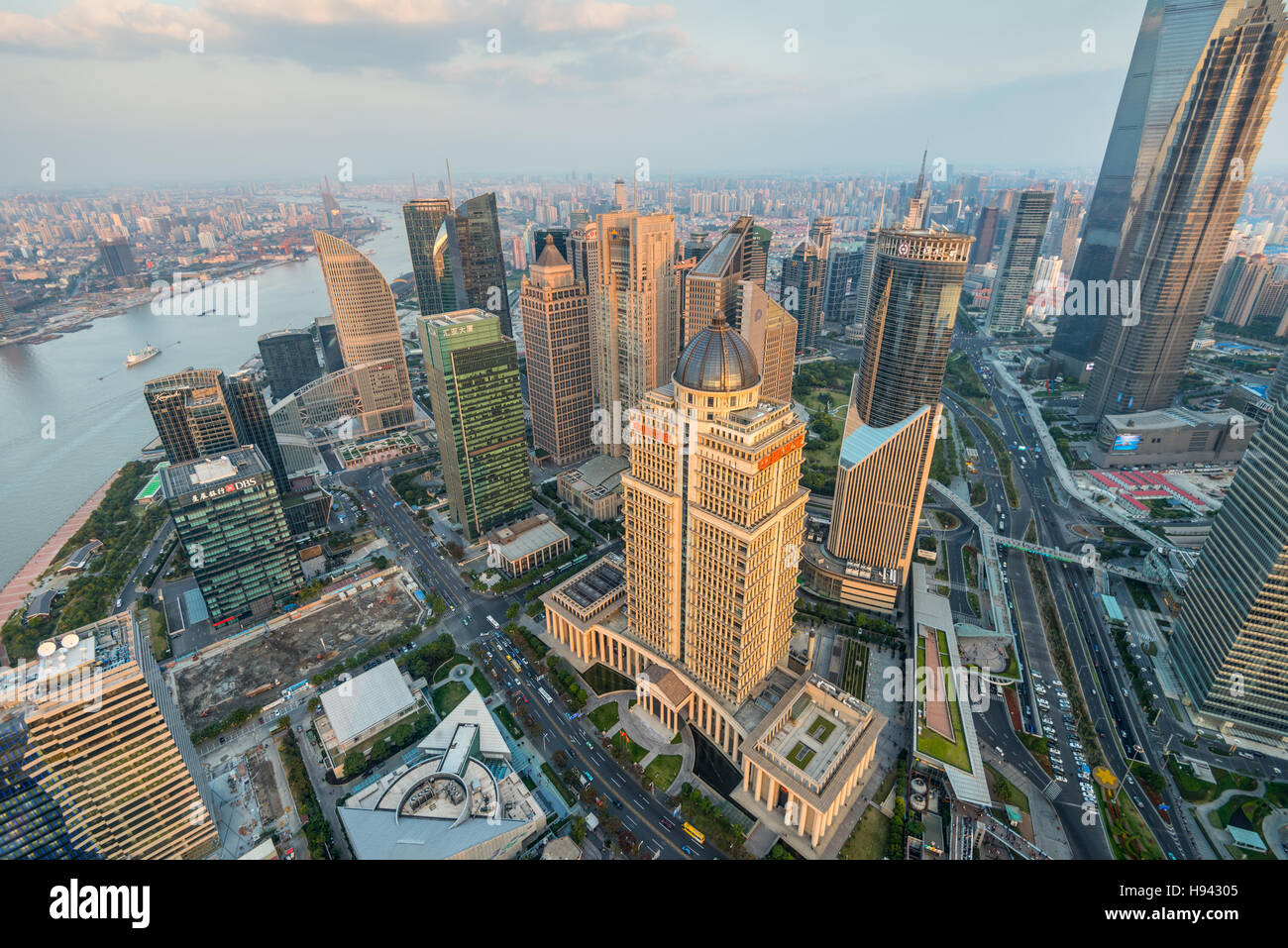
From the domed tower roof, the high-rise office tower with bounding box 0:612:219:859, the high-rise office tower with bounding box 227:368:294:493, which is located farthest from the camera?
the high-rise office tower with bounding box 227:368:294:493

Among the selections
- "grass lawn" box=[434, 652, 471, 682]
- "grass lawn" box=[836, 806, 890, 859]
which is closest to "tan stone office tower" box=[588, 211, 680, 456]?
"grass lawn" box=[434, 652, 471, 682]

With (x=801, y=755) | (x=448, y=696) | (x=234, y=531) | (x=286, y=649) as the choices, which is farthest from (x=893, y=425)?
(x=234, y=531)

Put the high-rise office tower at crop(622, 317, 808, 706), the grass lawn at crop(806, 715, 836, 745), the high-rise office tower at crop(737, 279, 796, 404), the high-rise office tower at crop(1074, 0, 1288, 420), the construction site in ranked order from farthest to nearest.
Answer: the high-rise office tower at crop(737, 279, 796, 404) < the high-rise office tower at crop(1074, 0, 1288, 420) < the construction site < the grass lawn at crop(806, 715, 836, 745) < the high-rise office tower at crop(622, 317, 808, 706)

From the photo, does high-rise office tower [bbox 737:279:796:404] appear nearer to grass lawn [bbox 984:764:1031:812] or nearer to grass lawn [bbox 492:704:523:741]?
grass lawn [bbox 984:764:1031:812]

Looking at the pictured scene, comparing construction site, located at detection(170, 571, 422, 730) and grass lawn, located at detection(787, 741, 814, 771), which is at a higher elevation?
grass lawn, located at detection(787, 741, 814, 771)

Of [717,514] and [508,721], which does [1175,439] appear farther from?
[508,721]

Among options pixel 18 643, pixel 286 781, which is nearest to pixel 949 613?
pixel 286 781
